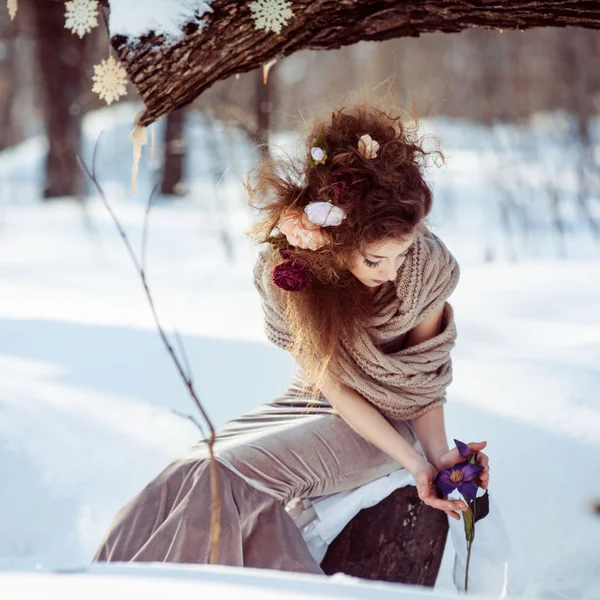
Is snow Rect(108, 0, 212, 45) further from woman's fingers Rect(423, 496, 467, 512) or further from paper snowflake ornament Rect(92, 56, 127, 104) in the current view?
woman's fingers Rect(423, 496, 467, 512)

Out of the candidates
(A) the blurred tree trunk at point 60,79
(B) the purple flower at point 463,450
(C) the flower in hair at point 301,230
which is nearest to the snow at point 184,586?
(B) the purple flower at point 463,450

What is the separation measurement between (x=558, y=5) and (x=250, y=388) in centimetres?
171

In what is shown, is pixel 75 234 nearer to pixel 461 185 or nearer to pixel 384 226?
pixel 461 185

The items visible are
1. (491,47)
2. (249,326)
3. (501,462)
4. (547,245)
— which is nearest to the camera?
(501,462)

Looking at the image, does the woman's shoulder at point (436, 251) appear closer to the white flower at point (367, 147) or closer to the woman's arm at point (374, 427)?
the white flower at point (367, 147)

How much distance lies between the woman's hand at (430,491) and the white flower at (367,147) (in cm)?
70

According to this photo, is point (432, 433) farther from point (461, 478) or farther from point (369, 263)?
point (369, 263)

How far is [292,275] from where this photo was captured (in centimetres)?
179

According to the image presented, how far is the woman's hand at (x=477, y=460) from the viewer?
1.81m

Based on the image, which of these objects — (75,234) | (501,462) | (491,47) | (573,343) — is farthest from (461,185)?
(501,462)

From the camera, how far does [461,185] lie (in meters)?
8.91

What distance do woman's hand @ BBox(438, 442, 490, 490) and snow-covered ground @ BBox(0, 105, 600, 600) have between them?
545 mm

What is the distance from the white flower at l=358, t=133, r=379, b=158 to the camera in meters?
1.80

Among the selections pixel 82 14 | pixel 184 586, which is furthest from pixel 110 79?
pixel 184 586
